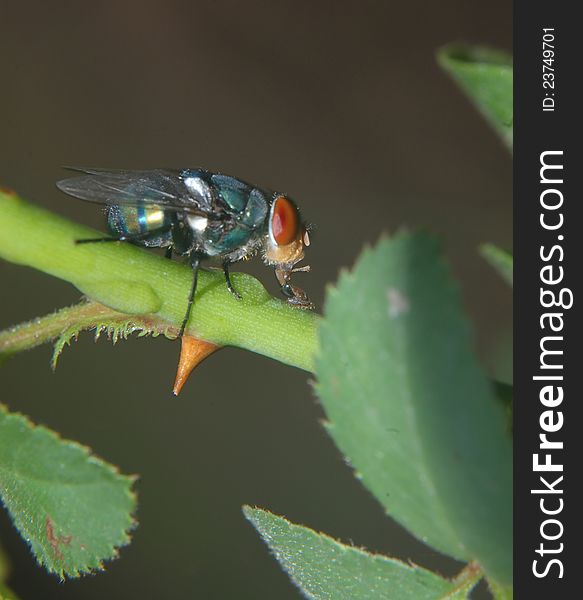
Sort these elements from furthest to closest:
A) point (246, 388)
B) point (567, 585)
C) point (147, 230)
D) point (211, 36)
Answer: point (211, 36)
point (246, 388)
point (147, 230)
point (567, 585)

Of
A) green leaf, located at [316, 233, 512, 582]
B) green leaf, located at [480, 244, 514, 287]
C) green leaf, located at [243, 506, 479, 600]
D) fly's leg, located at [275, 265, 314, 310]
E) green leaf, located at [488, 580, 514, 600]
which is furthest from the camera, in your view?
fly's leg, located at [275, 265, 314, 310]

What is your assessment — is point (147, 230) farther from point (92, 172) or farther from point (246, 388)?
point (246, 388)

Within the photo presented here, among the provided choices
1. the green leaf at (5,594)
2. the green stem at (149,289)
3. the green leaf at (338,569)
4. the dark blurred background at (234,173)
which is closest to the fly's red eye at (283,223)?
the green stem at (149,289)

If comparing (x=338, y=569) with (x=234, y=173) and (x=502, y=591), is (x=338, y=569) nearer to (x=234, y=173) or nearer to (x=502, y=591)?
(x=502, y=591)

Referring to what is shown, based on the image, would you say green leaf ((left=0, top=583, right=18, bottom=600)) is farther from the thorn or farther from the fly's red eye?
the fly's red eye

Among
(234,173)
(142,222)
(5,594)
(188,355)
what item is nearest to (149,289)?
(188,355)

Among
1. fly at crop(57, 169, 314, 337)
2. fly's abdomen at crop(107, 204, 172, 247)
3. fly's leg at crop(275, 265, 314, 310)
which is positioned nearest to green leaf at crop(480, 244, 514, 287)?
Answer: fly's leg at crop(275, 265, 314, 310)

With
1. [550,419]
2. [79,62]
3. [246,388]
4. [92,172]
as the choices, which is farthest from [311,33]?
[550,419]
